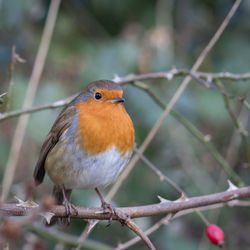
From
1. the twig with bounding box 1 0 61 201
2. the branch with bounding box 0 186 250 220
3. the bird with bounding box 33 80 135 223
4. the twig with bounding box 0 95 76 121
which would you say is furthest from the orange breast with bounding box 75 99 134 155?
the branch with bounding box 0 186 250 220

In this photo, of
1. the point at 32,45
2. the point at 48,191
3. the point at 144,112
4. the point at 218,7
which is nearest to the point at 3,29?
the point at 32,45


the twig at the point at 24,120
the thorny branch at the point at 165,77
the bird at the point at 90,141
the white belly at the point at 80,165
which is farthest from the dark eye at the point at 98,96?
the twig at the point at 24,120

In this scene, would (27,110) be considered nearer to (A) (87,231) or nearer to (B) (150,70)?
(A) (87,231)

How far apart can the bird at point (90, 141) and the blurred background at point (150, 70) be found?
37 centimetres

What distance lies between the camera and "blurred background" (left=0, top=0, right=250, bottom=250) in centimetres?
374

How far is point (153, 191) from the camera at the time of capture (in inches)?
160

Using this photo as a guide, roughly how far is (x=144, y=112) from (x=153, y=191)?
76cm

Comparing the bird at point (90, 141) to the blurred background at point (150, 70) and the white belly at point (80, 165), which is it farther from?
the blurred background at point (150, 70)

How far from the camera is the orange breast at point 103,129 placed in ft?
9.80

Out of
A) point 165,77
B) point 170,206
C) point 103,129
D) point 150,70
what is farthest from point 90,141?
point 150,70

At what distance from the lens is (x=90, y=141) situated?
2.98 metres

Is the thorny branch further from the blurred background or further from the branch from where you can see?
the branch

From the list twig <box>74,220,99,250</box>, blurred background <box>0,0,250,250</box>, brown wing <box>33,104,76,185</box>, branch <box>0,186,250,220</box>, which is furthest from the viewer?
blurred background <box>0,0,250,250</box>

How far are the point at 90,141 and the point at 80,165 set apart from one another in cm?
17
